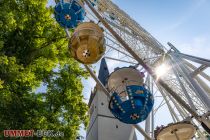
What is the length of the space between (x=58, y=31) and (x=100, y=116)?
23.0 metres

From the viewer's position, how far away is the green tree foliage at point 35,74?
10.2 meters

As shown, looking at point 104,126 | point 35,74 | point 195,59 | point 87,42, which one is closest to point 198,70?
point 195,59

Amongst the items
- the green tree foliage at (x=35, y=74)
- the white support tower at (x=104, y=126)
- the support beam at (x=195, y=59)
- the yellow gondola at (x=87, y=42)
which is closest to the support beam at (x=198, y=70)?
the support beam at (x=195, y=59)

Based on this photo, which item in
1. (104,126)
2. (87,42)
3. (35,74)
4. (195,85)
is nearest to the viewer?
(87,42)

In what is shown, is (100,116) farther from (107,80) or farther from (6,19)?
(107,80)

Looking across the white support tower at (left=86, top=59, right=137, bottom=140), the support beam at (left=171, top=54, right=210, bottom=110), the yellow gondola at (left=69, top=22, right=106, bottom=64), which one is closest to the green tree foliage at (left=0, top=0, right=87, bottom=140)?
the support beam at (left=171, top=54, right=210, bottom=110)

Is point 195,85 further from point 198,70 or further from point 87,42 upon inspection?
point 87,42

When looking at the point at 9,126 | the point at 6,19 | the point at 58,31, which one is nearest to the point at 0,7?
the point at 6,19

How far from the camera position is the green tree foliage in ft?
33.4

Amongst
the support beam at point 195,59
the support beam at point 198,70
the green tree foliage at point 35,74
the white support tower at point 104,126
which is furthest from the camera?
the white support tower at point 104,126

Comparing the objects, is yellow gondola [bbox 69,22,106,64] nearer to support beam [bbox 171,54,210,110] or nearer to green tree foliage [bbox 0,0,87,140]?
support beam [bbox 171,54,210,110]

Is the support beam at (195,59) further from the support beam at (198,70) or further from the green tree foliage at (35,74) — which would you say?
the green tree foliage at (35,74)

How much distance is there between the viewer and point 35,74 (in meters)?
12.3

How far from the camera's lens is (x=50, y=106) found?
1141 centimetres
